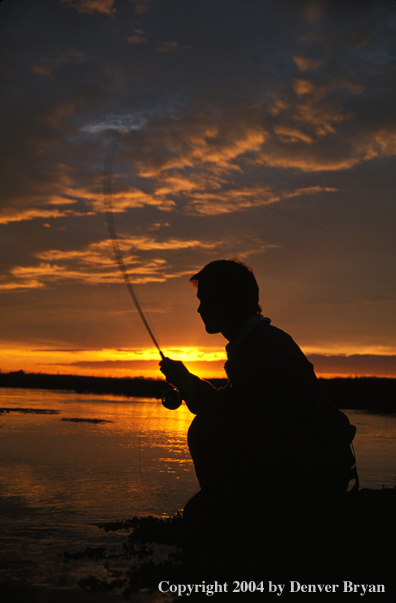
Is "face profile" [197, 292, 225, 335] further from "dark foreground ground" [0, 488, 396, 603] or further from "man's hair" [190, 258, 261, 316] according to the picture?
"dark foreground ground" [0, 488, 396, 603]

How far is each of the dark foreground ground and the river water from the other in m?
0.17

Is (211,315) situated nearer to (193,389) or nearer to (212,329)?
(212,329)

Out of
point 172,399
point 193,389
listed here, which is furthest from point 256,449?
point 172,399

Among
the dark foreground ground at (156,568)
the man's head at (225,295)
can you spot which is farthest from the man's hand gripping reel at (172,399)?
the dark foreground ground at (156,568)

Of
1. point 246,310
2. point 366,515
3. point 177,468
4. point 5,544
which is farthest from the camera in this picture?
point 177,468

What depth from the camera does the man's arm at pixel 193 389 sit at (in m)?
3.34

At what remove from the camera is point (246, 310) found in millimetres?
3324

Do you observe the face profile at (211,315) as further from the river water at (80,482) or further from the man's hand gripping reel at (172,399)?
the river water at (80,482)

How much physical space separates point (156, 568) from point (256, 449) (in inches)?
46.6

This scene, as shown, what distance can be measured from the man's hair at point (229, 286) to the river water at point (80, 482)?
6.75 feet

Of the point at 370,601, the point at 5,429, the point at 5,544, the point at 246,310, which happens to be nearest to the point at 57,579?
the point at 5,544

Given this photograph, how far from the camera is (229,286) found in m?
3.32

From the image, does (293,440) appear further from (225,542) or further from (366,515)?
(366,515)

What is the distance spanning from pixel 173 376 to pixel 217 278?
75cm
